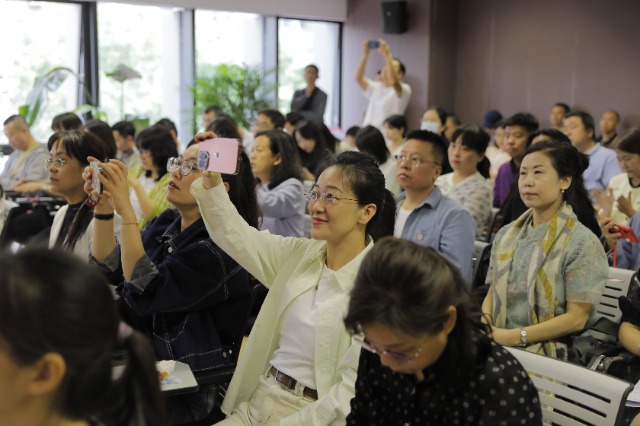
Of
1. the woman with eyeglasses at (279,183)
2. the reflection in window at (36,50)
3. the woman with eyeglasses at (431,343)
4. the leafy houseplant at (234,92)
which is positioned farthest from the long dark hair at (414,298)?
the leafy houseplant at (234,92)

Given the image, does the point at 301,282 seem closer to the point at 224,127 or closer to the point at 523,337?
the point at 523,337

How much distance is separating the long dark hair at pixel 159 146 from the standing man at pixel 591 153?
3.27m

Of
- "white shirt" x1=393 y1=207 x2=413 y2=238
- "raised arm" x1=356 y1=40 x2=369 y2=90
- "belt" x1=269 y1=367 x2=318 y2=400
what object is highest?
"raised arm" x1=356 y1=40 x2=369 y2=90

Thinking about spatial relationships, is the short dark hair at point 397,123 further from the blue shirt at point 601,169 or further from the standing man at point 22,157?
the standing man at point 22,157

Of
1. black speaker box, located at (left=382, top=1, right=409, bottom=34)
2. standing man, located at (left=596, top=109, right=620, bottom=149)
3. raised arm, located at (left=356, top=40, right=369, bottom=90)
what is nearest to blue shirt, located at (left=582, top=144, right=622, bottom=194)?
standing man, located at (left=596, top=109, right=620, bottom=149)

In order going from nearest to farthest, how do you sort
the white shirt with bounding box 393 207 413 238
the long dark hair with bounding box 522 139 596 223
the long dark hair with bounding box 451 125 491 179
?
1. the long dark hair with bounding box 522 139 596 223
2. the white shirt with bounding box 393 207 413 238
3. the long dark hair with bounding box 451 125 491 179

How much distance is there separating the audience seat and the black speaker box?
873cm

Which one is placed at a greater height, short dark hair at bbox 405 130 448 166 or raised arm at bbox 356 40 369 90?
Answer: raised arm at bbox 356 40 369 90

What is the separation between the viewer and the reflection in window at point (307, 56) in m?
10.9

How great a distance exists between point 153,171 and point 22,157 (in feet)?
8.74

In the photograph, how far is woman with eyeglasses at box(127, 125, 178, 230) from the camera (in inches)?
166

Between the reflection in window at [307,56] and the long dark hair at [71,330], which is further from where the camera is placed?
the reflection in window at [307,56]

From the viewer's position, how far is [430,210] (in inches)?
135

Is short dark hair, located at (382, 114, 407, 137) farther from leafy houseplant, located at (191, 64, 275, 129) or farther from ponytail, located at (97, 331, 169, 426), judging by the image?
ponytail, located at (97, 331, 169, 426)
